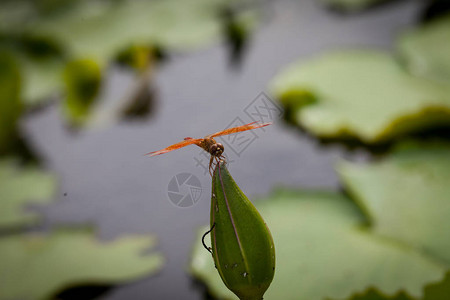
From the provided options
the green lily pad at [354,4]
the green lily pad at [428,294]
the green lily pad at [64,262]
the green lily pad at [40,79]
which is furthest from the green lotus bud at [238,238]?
the green lily pad at [354,4]

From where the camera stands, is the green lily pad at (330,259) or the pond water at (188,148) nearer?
the green lily pad at (330,259)

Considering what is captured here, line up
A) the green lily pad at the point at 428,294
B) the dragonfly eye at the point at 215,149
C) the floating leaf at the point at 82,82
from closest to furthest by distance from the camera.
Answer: the dragonfly eye at the point at 215,149 < the green lily pad at the point at 428,294 < the floating leaf at the point at 82,82

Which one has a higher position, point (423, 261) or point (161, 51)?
point (161, 51)

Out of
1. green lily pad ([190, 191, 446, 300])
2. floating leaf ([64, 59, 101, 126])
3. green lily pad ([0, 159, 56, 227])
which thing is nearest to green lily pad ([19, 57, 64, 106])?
floating leaf ([64, 59, 101, 126])

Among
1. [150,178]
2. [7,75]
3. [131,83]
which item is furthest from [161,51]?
[150,178]

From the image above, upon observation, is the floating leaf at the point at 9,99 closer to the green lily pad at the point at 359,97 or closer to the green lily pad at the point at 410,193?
the green lily pad at the point at 359,97

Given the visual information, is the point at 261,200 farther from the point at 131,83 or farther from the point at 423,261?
the point at 131,83

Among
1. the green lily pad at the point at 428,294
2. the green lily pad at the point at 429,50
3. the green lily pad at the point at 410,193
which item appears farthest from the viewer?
the green lily pad at the point at 429,50
